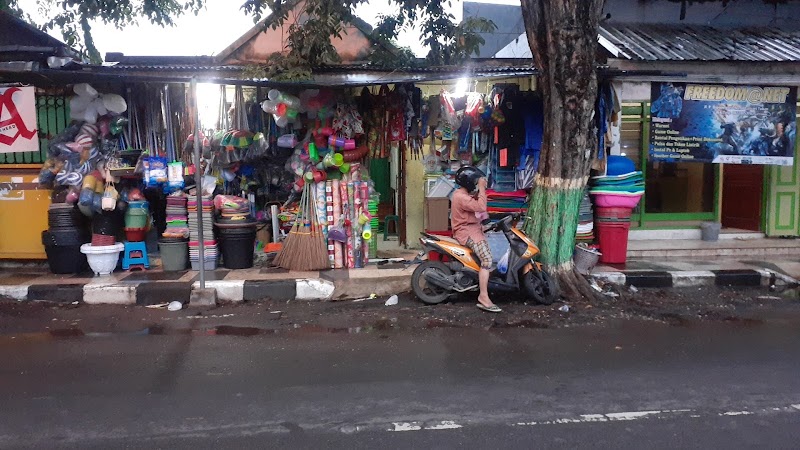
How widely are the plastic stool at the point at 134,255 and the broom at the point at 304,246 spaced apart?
1.92m

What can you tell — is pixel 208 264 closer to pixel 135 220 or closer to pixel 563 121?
pixel 135 220

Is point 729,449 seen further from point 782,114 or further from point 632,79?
point 782,114

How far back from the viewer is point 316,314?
24.7 feet

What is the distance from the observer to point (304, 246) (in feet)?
29.5

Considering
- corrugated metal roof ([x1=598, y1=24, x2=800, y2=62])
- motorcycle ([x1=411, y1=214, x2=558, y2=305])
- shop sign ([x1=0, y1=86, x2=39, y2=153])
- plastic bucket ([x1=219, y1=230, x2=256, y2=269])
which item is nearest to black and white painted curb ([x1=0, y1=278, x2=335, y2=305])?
plastic bucket ([x1=219, y1=230, x2=256, y2=269])

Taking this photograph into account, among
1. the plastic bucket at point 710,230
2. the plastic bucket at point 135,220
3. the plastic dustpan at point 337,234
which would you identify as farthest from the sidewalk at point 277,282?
the plastic bucket at point 710,230

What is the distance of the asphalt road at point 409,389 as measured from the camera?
4.05 metres

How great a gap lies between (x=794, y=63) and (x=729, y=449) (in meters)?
8.37

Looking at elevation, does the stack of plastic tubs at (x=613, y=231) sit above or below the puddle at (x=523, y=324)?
above

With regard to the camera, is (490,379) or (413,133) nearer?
(490,379)

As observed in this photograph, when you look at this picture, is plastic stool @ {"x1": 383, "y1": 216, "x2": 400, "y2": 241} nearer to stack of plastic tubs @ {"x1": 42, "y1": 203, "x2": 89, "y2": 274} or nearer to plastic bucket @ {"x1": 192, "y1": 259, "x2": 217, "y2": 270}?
plastic bucket @ {"x1": 192, "y1": 259, "x2": 217, "y2": 270}

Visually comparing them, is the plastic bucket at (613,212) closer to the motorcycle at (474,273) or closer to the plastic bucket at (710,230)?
the motorcycle at (474,273)

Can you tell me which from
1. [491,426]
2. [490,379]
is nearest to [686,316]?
[490,379]

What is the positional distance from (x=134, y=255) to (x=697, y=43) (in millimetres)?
9591
